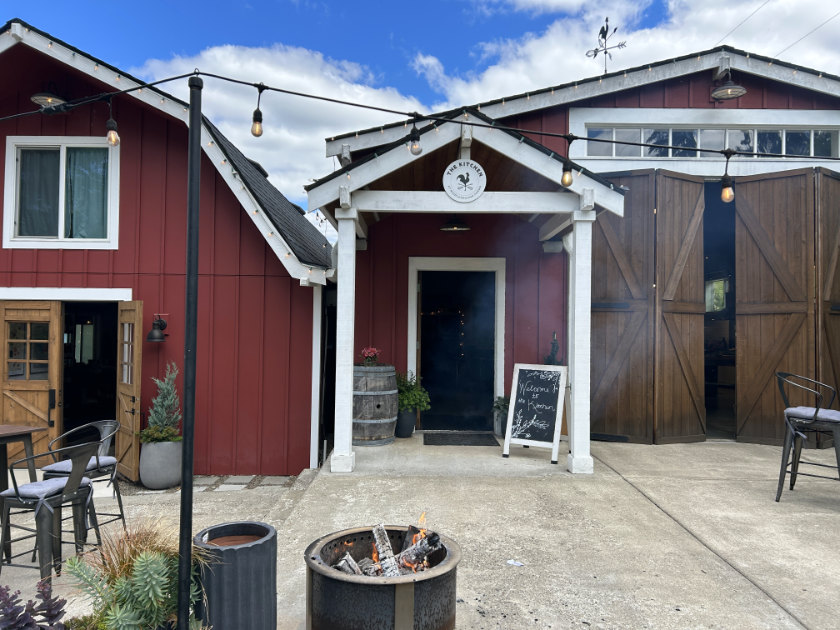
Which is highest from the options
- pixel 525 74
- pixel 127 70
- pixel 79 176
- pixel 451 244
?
pixel 525 74

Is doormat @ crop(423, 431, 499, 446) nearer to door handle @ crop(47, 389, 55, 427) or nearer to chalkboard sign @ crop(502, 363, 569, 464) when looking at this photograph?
chalkboard sign @ crop(502, 363, 569, 464)

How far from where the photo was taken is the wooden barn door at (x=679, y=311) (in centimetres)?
674

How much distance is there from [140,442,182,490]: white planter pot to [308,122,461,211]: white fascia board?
3163 millimetres

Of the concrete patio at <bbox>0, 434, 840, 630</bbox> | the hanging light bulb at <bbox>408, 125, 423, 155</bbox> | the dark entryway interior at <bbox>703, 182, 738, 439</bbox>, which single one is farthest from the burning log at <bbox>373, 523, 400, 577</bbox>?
the dark entryway interior at <bbox>703, 182, 738, 439</bbox>

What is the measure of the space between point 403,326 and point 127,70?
14.1 feet

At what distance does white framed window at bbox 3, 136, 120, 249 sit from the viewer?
6590mm

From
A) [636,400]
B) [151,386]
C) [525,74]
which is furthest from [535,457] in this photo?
[525,74]

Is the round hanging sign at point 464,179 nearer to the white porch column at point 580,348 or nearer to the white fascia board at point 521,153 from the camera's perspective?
the white fascia board at point 521,153

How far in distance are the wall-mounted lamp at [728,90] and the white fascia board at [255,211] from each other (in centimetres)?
570

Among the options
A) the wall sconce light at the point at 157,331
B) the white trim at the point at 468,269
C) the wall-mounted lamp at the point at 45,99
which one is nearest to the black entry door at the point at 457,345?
the white trim at the point at 468,269

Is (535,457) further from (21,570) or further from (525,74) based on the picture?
(525,74)

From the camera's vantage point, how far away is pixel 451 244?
7363 millimetres

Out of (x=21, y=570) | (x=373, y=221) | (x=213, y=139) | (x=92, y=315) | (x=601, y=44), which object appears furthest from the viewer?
(x=92, y=315)

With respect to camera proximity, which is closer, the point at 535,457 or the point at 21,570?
the point at 21,570
